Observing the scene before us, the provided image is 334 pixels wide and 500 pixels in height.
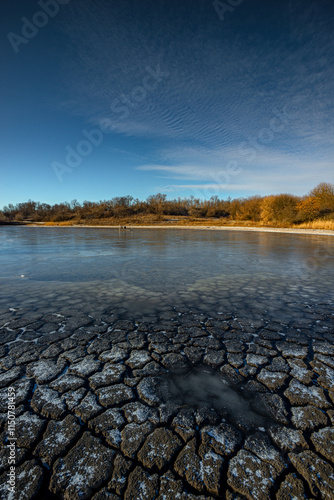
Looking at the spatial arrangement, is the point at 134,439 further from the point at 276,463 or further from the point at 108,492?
the point at 276,463

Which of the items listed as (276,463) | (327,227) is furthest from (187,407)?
(327,227)

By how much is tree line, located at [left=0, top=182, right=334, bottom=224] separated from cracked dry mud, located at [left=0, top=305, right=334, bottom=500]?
28653 millimetres

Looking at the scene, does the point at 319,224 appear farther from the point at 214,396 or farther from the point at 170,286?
the point at 214,396

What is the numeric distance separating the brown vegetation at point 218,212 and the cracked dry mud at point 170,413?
25.2 metres

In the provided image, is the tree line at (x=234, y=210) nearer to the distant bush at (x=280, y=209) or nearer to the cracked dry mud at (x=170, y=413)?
the distant bush at (x=280, y=209)

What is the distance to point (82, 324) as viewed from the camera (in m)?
3.58

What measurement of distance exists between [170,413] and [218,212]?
5750 centimetres

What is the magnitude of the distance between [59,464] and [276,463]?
1.47m

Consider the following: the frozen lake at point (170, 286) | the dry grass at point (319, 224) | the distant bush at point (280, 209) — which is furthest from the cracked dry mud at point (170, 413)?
the distant bush at point (280, 209)

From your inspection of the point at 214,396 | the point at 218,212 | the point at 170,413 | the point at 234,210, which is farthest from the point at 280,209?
the point at 170,413

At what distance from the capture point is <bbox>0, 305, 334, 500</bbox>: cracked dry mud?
1.47 meters

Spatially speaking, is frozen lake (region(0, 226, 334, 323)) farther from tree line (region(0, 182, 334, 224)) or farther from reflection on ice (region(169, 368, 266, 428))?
tree line (region(0, 182, 334, 224))

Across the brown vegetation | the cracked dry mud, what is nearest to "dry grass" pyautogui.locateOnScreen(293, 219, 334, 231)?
the brown vegetation

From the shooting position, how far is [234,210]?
47.2 m
